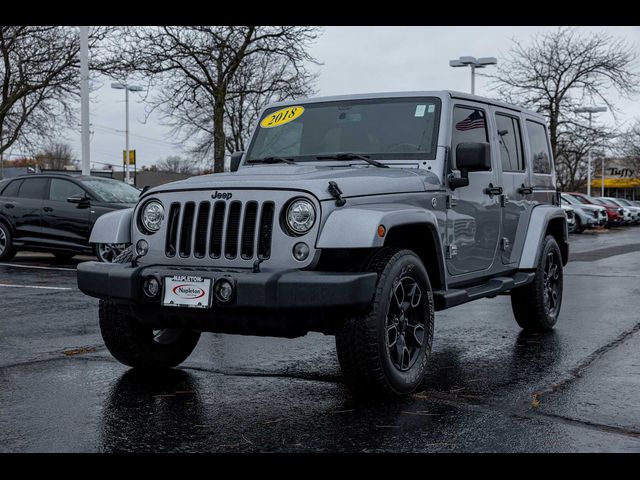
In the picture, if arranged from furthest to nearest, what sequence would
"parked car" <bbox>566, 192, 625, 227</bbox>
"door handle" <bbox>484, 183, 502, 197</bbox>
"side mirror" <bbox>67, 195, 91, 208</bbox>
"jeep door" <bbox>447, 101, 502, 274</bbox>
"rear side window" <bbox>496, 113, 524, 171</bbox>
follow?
"parked car" <bbox>566, 192, 625, 227</bbox>, "side mirror" <bbox>67, 195, 91, 208</bbox>, "rear side window" <bbox>496, 113, 524, 171</bbox>, "door handle" <bbox>484, 183, 502, 197</bbox>, "jeep door" <bbox>447, 101, 502, 274</bbox>

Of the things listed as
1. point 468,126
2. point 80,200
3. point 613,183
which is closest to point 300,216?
point 468,126

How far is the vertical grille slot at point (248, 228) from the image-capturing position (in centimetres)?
473

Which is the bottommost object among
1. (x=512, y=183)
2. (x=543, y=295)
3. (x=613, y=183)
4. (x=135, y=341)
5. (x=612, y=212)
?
(x=135, y=341)

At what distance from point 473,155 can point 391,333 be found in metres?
1.50

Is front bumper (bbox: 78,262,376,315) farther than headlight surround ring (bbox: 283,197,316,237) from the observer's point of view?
No

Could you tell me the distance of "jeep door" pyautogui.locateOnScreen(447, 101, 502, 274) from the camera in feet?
19.5

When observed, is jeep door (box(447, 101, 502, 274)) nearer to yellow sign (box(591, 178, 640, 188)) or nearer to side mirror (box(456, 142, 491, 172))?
side mirror (box(456, 142, 491, 172))

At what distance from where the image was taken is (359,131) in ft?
20.2

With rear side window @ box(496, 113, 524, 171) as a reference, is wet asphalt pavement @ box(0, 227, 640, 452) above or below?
below

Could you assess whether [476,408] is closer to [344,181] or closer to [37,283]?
[344,181]

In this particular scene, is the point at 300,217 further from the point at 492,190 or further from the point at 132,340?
the point at 492,190

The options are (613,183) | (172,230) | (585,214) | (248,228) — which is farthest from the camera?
(613,183)

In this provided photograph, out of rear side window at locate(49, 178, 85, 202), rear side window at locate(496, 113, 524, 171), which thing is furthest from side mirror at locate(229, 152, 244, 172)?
rear side window at locate(49, 178, 85, 202)
